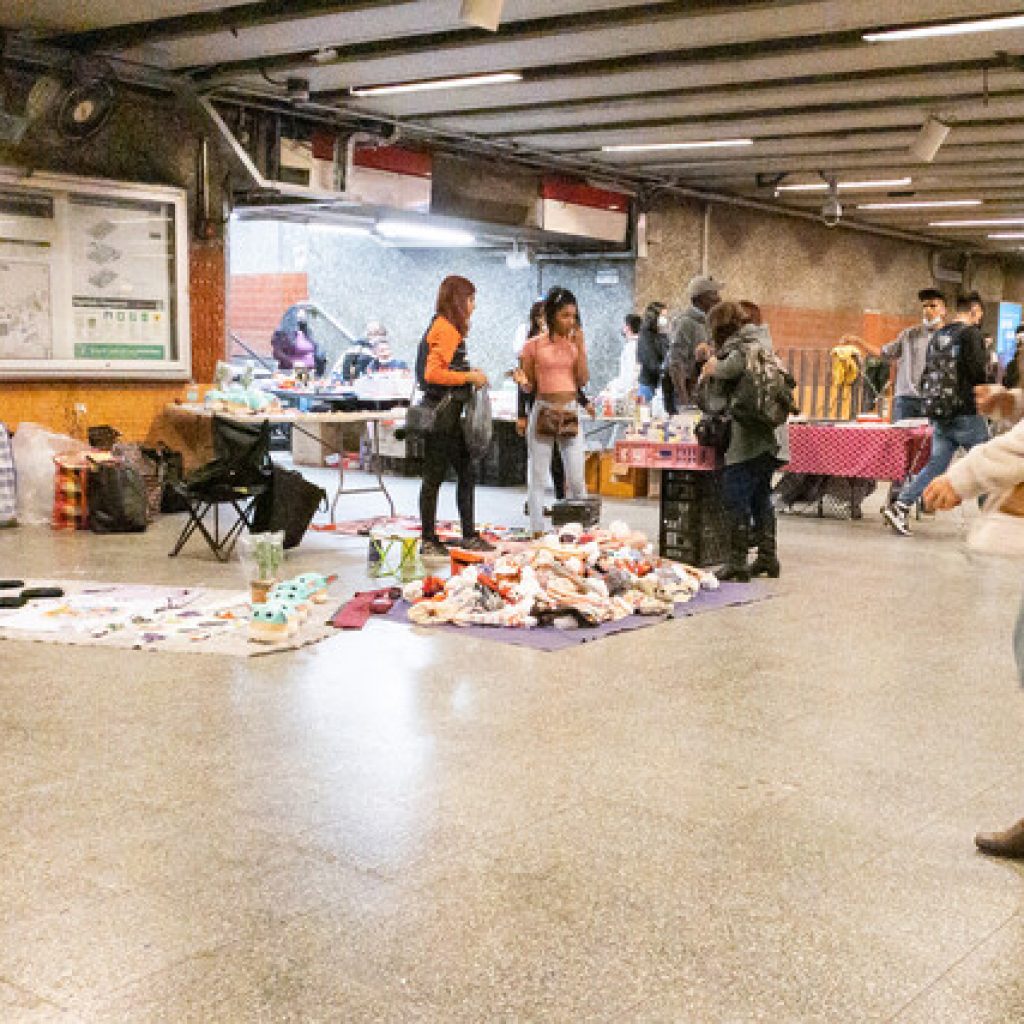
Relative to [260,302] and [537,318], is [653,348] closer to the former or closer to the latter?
[537,318]

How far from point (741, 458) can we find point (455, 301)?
1803 millimetres

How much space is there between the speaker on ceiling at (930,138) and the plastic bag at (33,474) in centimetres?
637

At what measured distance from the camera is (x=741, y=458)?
262 inches

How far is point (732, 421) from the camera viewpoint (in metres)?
6.69

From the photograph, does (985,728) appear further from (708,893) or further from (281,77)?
(281,77)

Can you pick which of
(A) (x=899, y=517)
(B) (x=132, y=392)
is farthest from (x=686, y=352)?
(B) (x=132, y=392)

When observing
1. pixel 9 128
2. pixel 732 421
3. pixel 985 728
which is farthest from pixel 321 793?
pixel 9 128

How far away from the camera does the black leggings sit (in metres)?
7.18

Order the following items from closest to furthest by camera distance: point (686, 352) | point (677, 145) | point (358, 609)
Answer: point (358, 609) < point (686, 352) < point (677, 145)

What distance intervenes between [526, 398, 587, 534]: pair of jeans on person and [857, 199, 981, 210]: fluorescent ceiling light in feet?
26.3

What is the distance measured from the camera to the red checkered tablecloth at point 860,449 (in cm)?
912

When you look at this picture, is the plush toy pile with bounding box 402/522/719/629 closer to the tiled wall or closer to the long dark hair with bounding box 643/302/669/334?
the long dark hair with bounding box 643/302/669/334

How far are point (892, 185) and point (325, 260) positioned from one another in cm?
650

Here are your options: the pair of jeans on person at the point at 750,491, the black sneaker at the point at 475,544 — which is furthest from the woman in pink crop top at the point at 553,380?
the pair of jeans on person at the point at 750,491
